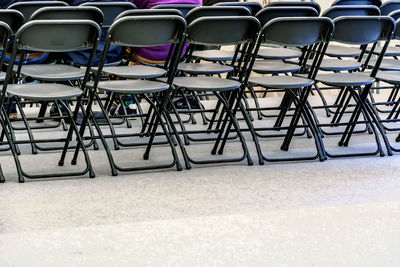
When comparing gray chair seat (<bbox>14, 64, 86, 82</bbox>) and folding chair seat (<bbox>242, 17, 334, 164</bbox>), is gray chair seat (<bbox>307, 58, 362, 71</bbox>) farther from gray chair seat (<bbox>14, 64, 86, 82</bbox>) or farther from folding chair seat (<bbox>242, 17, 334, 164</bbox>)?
gray chair seat (<bbox>14, 64, 86, 82</bbox>)

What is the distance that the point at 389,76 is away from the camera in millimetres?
5223

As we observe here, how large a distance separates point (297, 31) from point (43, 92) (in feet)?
5.29

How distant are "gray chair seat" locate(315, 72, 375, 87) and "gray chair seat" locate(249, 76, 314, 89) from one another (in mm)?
136

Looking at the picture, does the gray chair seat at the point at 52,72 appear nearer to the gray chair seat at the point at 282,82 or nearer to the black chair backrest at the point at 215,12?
the black chair backrest at the point at 215,12

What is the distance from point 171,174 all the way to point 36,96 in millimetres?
961

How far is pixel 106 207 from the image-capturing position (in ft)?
12.2

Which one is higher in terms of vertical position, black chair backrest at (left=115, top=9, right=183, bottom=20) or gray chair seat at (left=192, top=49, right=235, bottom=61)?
black chair backrest at (left=115, top=9, right=183, bottom=20)

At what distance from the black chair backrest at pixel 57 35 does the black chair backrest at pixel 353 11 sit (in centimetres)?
171

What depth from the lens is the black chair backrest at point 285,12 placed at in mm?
4680

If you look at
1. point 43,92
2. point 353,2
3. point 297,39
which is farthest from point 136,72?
point 353,2

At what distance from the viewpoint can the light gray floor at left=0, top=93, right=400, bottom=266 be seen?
116 inches

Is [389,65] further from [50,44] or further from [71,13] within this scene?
[50,44]

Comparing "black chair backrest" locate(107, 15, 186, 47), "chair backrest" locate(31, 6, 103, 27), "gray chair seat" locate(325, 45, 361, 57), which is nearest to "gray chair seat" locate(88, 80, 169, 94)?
"black chair backrest" locate(107, 15, 186, 47)

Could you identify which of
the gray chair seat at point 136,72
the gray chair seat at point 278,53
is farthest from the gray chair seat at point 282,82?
the gray chair seat at point 278,53
